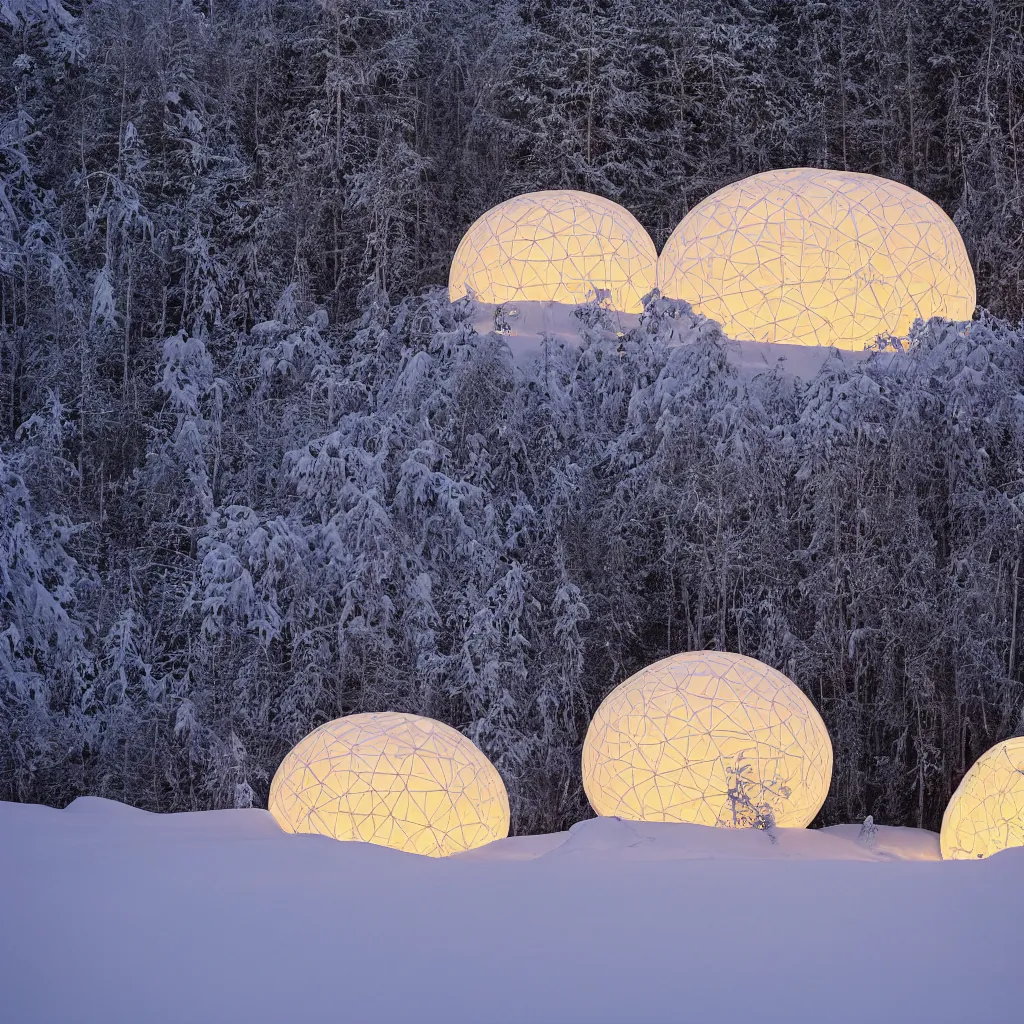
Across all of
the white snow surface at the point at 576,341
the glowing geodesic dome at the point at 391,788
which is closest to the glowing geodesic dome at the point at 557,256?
the white snow surface at the point at 576,341

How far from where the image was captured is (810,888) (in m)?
4.42

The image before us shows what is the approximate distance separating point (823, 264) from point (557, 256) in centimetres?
168

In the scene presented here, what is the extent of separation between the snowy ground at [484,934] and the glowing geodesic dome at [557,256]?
4195mm

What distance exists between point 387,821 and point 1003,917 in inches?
103

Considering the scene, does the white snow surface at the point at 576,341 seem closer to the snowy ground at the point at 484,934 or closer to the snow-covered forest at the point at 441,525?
the snow-covered forest at the point at 441,525

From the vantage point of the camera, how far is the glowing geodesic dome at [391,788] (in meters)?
5.71

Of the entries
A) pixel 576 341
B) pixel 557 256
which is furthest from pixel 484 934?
pixel 557 256

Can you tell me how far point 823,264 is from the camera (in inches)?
310

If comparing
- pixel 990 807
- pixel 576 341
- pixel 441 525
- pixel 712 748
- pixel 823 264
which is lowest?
pixel 990 807

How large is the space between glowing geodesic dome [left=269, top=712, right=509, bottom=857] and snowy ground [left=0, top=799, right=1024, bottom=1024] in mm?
615

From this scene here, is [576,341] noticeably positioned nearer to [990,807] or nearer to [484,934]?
[990,807]

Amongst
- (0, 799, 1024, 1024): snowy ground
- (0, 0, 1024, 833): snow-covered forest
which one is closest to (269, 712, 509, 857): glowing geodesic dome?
(0, 799, 1024, 1024): snowy ground

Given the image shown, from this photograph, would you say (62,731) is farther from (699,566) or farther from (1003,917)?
(1003,917)

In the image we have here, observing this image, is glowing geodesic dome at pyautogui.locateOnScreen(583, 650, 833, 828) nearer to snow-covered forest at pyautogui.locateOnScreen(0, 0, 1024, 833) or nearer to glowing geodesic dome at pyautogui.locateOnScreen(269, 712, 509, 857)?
glowing geodesic dome at pyautogui.locateOnScreen(269, 712, 509, 857)
